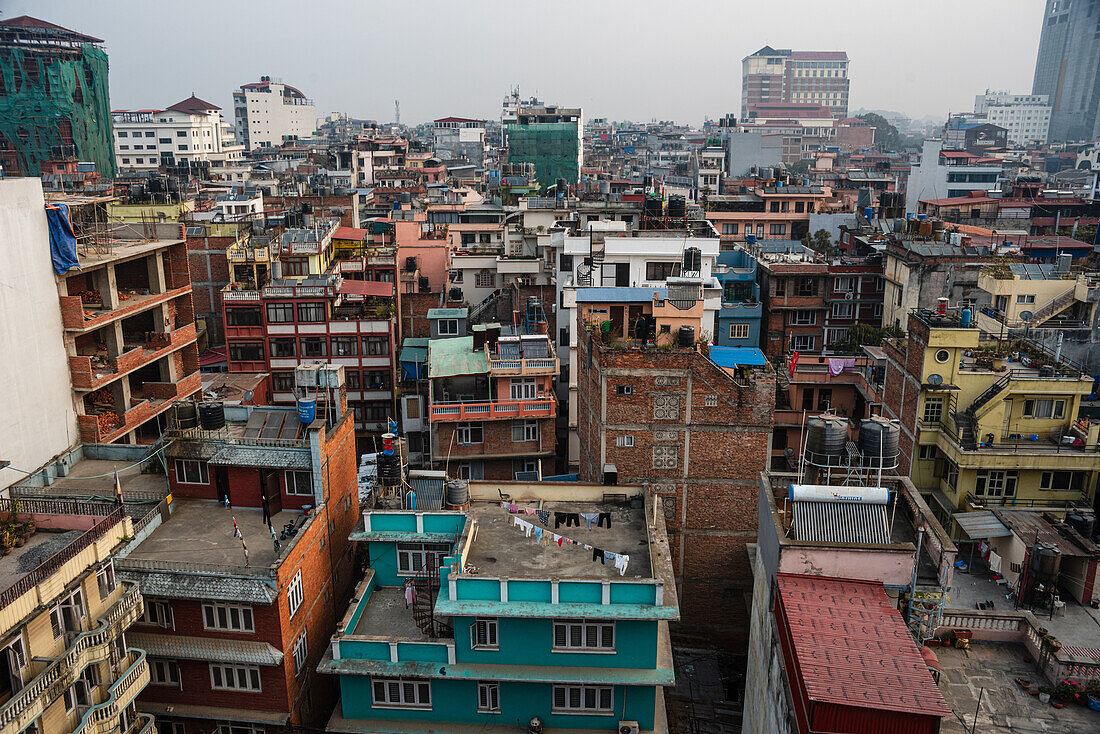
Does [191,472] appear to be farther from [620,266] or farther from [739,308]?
[739,308]

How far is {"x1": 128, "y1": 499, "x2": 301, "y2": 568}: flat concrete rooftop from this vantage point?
22.8 m

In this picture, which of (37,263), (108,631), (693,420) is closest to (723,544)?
(693,420)

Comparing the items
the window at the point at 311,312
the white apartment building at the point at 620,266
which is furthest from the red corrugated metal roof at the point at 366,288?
the white apartment building at the point at 620,266

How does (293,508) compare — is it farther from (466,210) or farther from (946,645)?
(466,210)

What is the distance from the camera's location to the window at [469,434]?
124 feet

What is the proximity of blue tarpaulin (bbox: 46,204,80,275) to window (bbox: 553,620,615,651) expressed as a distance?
65.0 feet

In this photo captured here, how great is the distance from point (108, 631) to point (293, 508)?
296 inches

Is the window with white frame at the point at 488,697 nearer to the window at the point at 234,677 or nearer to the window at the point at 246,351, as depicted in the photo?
the window at the point at 234,677

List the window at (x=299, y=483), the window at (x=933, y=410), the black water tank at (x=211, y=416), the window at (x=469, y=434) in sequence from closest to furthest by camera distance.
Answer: the window at (x=299, y=483)
the black water tank at (x=211, y=416)
the window at (x=933, y=410)
the window at (x=469, y=434)

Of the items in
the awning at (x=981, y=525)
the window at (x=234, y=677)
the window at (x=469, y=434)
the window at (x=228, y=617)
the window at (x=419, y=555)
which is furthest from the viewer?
Answer: the window at (x=469, y=434)

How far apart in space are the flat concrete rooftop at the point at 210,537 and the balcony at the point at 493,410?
1210cm

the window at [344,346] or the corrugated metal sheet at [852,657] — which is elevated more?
the corrugated metal sheet at [852,657]

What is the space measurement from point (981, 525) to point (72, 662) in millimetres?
27897

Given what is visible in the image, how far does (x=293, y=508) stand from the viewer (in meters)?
25.9
